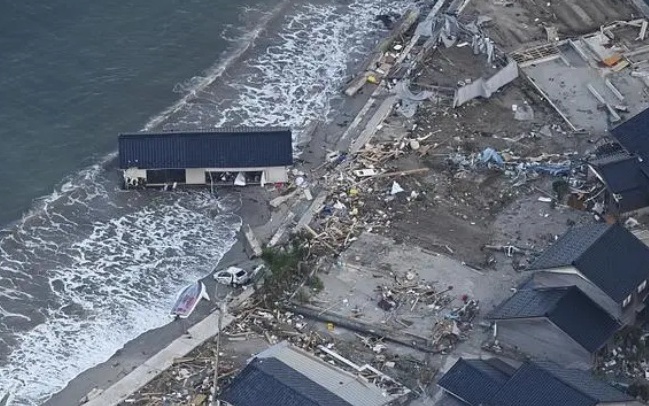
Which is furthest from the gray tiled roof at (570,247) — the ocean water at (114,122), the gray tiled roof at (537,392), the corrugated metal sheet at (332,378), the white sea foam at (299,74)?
the white sea foam at (299,74)

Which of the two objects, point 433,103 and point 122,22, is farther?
point 122,22

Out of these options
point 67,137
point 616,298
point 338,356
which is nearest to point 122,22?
point 67,137

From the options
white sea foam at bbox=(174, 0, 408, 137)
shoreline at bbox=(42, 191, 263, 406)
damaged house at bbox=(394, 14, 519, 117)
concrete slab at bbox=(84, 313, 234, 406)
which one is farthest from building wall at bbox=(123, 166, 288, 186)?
concrete slab at bbox=(84, 313, 234, 406)

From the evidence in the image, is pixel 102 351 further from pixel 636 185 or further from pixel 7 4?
pixel 7 4

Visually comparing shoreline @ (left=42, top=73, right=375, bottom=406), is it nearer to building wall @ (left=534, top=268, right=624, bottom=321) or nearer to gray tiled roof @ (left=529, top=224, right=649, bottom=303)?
gray tiled roof @ (left=529, top=224, right=649, bottom=303)

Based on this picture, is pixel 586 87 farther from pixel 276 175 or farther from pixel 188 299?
pixel 188 299

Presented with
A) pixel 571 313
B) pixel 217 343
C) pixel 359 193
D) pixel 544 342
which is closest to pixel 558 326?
pixel 571 313
